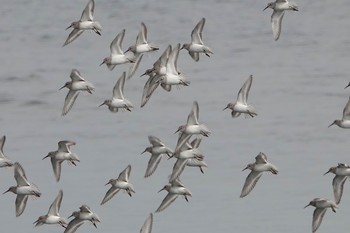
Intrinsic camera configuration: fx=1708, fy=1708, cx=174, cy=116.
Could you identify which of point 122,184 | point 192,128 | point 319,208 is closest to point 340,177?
point 319,208

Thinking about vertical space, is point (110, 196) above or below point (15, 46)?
above

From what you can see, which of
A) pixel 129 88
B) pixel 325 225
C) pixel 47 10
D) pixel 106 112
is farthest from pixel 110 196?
pixel 47 10

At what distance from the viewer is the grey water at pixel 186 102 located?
35.3m

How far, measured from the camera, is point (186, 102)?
→ 141ft

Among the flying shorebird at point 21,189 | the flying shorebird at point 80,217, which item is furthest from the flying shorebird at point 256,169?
the flying shorebird at point 21,189

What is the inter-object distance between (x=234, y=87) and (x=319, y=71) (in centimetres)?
348

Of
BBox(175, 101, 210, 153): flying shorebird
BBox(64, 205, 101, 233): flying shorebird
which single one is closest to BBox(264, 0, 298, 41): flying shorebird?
BBox(175, 101, 210, 153): flying shorebird

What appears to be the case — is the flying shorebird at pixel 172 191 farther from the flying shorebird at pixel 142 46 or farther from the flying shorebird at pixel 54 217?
the flying shorebird at pixel 142 46

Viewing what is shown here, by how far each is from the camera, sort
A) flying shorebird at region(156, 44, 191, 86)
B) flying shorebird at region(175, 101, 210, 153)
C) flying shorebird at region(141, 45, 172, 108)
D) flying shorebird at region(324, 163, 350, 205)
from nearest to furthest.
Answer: flying shorebird at region(156, 44, 191, 86)
flying shorebird at region(175, 101, 210, 153)
flying shorebird at region(324, 163, 350, 205)
flying shorebird at region(141, 45, 172, 108)

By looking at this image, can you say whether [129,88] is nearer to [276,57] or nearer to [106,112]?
[106,112]

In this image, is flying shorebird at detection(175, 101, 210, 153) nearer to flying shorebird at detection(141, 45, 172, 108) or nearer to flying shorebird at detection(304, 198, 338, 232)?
flying shorebird at detection(141, 45, 172, 108)

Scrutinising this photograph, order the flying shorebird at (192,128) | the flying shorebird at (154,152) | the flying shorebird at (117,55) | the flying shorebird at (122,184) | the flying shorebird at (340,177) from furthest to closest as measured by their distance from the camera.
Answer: the flying shorebird at (154,152) < the flying shorebird at (117,55) < the flying shorebird at (122,184) < the flying shorebird at (340,177) < the flying shorebird at (192,128)

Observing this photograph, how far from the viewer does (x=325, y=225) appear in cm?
3331

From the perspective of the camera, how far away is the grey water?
35.3 meters
